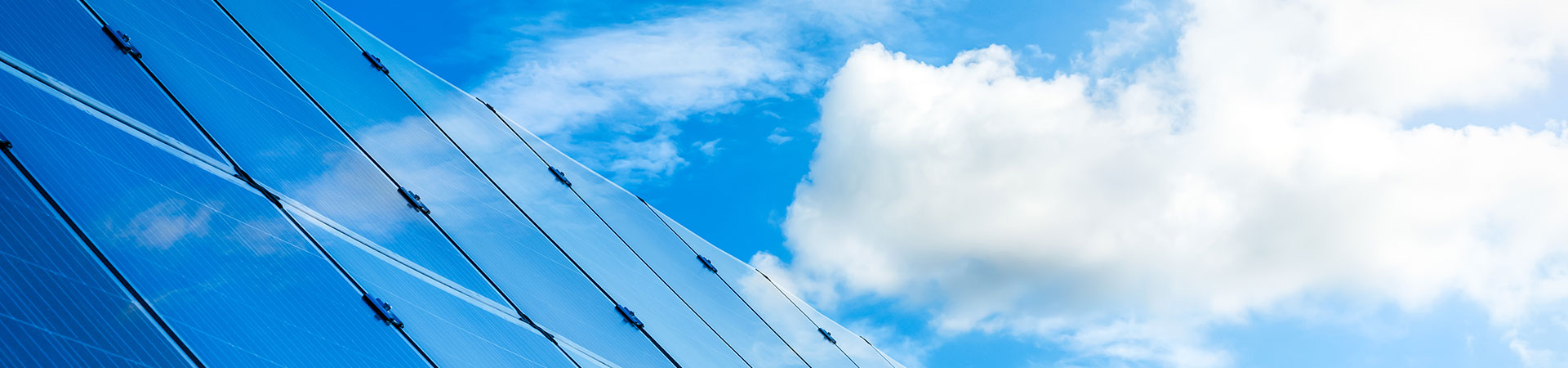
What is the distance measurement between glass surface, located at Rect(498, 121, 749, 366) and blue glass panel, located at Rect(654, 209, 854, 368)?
7.23 feet

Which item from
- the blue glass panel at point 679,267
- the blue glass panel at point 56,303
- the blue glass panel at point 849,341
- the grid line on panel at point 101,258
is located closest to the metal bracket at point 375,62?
the blue glass panel at point 679,267

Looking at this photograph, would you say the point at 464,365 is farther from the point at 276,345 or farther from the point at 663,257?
the point at 663,257

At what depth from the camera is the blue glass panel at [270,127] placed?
10055 mm

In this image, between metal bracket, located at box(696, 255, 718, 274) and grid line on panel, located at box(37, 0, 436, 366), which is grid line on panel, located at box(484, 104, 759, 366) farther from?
grid line on panel, located at box(37, 0, 436, 366)

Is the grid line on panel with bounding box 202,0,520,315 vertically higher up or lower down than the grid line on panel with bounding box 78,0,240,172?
higher up

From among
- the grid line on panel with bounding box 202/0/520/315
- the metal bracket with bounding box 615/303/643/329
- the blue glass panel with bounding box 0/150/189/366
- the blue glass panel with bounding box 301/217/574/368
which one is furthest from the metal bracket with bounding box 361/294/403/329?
the metal bracket with bounding box 615/303/643/329

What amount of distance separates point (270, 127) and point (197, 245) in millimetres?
3550

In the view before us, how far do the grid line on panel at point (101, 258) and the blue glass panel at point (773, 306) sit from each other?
509 inches

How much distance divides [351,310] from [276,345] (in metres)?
1.59

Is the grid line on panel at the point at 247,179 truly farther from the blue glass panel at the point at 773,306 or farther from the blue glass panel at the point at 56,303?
the blue glass panel at the point at 773,306

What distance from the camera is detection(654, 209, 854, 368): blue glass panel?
62.7ft

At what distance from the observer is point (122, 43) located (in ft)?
31.6

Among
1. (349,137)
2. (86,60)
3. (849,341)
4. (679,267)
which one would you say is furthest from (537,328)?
(849,341)

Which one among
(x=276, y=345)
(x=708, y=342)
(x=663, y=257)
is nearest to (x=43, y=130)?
(x=276, y=345)
